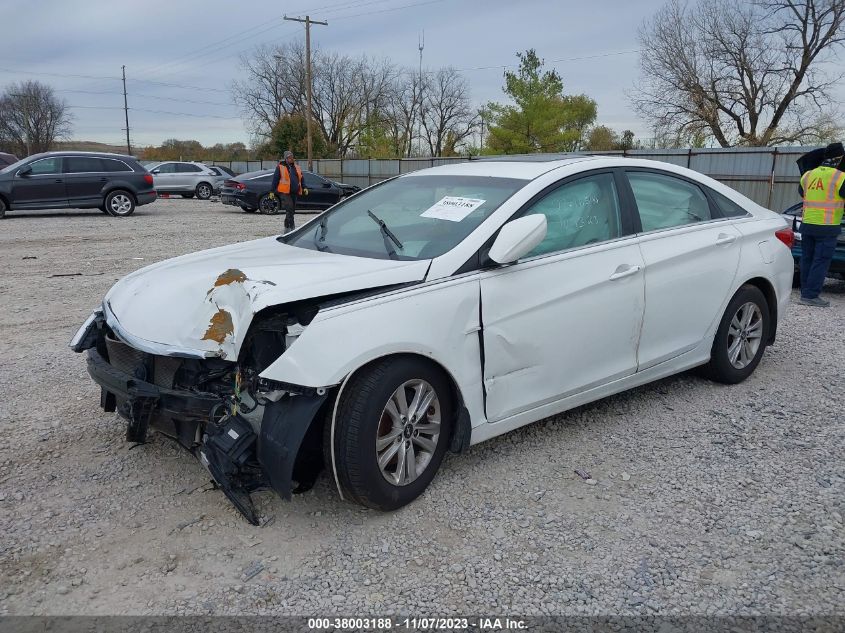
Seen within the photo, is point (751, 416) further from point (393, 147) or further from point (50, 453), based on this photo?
point (393, 147)

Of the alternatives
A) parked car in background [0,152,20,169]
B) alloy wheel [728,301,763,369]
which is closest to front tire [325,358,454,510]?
alloy wheel [728,301,763,369]

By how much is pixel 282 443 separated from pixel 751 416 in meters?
3.09

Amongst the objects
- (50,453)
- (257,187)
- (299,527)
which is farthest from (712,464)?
(257,187)

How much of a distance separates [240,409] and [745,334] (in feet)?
12.0

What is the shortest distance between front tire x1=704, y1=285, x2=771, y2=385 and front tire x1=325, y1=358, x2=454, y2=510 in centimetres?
240

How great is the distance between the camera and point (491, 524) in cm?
319

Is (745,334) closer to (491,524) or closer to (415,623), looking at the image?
(491,524)

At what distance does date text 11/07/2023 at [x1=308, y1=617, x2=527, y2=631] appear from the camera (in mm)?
2510

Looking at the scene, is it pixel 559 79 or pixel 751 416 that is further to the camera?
pixel 559 79

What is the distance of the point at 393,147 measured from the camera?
178 feet

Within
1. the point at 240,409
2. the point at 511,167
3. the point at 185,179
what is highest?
the point at 511,167

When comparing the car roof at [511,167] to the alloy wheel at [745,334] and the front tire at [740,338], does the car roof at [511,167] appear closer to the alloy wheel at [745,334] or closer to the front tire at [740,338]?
the front tire at [740,338]

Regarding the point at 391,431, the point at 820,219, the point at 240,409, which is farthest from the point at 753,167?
the point at 240,409

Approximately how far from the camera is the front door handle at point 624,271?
3984mm
